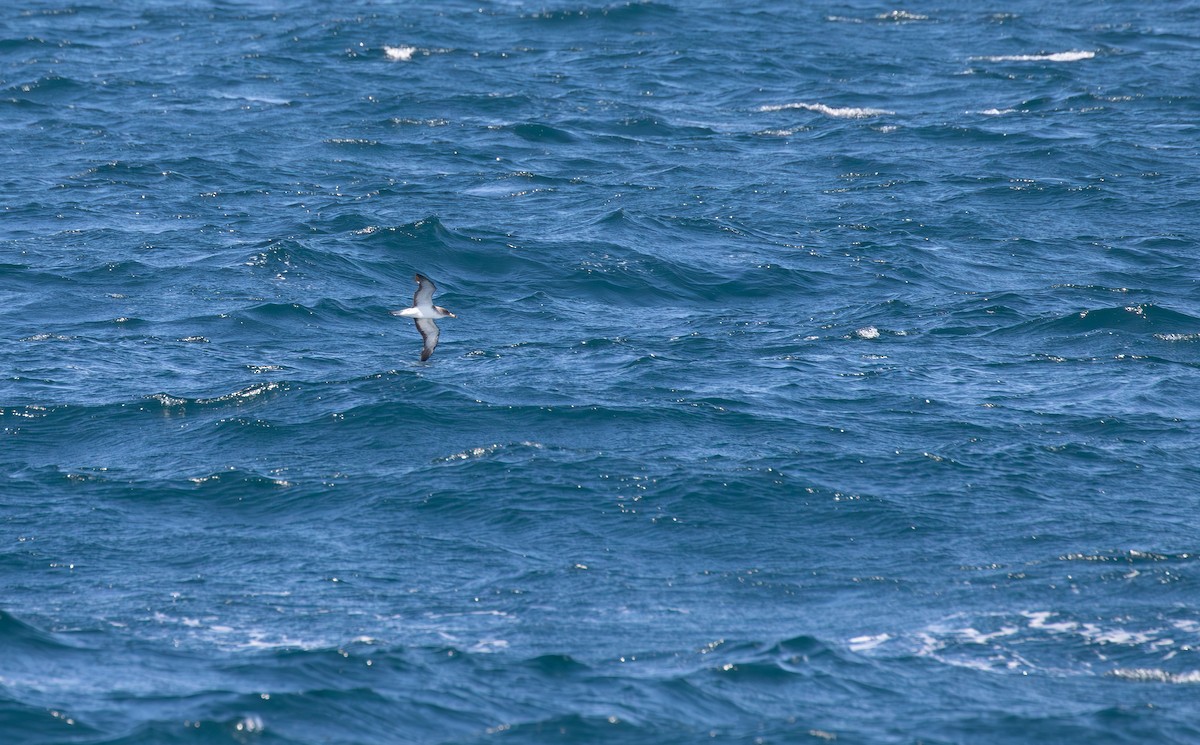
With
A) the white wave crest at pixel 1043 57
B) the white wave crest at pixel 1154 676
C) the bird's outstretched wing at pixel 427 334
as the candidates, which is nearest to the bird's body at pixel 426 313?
the bird's outstretched wing at pixel 427 334

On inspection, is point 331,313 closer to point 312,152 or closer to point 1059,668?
point 312,152

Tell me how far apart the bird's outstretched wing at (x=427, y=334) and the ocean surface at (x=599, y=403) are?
0.59 m

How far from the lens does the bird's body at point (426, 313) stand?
29548 millimetres

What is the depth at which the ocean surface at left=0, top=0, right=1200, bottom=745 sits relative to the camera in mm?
21750

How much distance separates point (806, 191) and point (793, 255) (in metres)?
5.15

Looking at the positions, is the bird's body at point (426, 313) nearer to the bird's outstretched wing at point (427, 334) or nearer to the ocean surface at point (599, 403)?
the bird's outstretched wing at point (427, 334)

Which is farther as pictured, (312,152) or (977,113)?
(977,113)

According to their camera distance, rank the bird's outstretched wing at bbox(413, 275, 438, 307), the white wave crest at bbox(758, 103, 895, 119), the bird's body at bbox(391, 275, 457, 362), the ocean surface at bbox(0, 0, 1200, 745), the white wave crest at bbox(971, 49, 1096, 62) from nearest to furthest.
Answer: the ocean surface at bbox(0, 0, 1200, 745)
the bird's outstretched wing at bbox(413, 275, 438, 307)
the bird's body at bbox(391, 275, 457, 362)
the white wave crest at bbox(758, 103, 895, 119)
the white wave crest at bbox(971, 49, 1096, 62)

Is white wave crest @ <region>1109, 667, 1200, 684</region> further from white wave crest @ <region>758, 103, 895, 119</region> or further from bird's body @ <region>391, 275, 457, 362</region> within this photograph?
white wave crest @ <region>758, 103, 895, 119</region>

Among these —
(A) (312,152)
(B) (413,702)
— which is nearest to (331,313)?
(A) (312,152)

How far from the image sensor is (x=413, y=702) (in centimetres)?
2109

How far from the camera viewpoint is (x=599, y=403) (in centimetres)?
3020

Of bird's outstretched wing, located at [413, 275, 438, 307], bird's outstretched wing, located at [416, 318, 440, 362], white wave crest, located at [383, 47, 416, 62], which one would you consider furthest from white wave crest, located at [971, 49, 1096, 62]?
bird's outstretched wing, located at [413, 275, 438, 307]

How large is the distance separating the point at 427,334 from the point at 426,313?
0.90 meters
